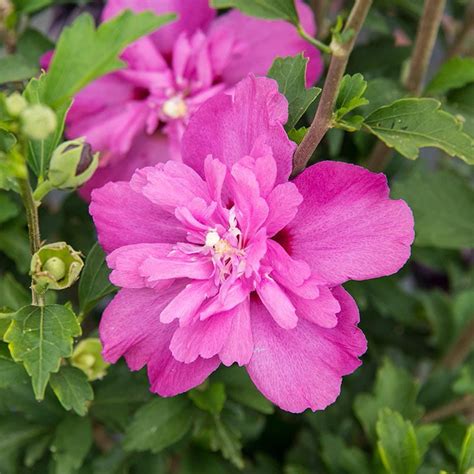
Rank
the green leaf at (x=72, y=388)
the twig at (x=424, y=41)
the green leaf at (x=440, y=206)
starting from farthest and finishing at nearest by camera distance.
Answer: the green leaf at (x=440, y=206) < the twig at (x=424, y=41) < the green leaf at (x=72, y=388)

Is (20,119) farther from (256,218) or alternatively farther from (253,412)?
(253,412)

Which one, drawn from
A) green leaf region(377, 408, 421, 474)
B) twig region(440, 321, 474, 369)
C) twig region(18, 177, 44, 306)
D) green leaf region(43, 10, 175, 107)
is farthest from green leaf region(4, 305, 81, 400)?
twig region(440, 321, 474, 369)

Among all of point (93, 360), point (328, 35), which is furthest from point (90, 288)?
point (328, 35)

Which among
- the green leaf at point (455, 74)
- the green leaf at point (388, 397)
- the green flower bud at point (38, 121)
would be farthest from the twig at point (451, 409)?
the green flower bud at point (38, 121)

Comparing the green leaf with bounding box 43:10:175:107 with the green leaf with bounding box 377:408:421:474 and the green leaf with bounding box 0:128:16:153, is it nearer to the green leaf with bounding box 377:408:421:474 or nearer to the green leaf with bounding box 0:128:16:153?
the green leaf with bounding box 0:128:16:153

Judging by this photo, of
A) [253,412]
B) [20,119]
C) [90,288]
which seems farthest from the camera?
[253,412]

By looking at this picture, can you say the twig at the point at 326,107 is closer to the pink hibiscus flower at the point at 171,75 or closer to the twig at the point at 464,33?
the pink hibiscus flower at the point at 171,75
